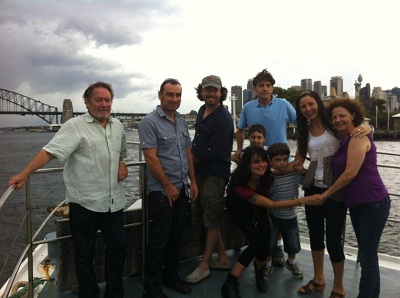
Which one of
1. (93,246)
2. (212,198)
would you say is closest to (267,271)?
(212,198)

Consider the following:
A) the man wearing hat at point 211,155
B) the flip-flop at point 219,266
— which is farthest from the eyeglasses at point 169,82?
the flip-flop at point 219,266

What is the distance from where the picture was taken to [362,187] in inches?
104

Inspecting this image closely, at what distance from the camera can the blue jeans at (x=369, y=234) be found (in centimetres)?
261

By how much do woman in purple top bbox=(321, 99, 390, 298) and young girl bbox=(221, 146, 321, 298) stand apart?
1.51ft

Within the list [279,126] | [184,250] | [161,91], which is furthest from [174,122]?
[184,250]

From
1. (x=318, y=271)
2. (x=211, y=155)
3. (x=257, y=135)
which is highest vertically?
(x=257, y=135)

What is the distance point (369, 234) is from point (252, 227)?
36.7 inches

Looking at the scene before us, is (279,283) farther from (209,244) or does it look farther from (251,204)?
(251,204)

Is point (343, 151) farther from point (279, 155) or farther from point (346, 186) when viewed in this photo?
point (279, 155)

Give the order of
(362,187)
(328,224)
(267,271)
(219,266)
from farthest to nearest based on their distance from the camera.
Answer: (219,266) < (267,271) < (328,224) < (362,187)

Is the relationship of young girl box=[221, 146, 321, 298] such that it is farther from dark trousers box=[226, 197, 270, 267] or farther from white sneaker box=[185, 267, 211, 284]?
white sneaker box=[185, 267, 211, 284]

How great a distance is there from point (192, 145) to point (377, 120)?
96213mm

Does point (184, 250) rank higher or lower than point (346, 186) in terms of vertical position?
lower

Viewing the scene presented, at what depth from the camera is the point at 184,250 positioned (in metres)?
3.76
